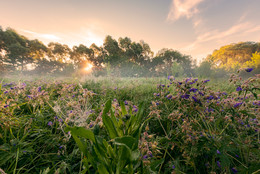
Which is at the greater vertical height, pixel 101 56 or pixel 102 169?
pixel 101 56

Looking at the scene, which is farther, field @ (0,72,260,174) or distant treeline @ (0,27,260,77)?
distant treeline @ (0,27,260,77)

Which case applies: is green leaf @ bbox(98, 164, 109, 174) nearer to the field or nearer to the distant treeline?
the field

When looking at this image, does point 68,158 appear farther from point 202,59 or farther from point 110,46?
point 110,46

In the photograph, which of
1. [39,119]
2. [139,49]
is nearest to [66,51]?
[139,49]

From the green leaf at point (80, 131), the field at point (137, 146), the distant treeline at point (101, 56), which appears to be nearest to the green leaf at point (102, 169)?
the field at point (137, 146)

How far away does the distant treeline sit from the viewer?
23441 millimetres

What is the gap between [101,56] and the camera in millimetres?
32312

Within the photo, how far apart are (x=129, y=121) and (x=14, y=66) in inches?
1369

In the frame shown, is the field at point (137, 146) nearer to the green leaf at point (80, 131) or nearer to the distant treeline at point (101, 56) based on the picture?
the green leaf at point (80, 131)

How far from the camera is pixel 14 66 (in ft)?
78.6

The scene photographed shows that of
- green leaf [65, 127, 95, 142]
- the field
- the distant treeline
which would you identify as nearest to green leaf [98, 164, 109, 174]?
the field

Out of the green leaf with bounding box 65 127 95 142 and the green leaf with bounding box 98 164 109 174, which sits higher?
the green leaf with bounding box 65 127 95 142

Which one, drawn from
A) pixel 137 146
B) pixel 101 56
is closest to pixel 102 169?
pixel 137 146

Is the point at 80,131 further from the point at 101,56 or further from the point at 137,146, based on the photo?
the point at 101,56
